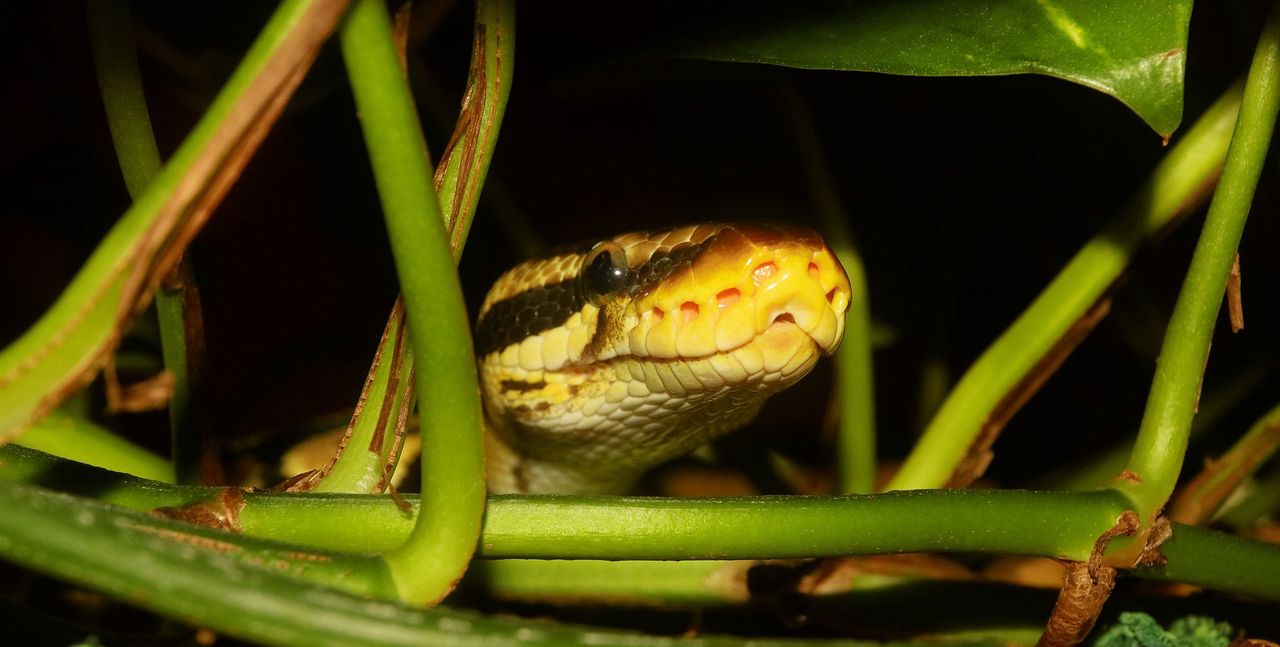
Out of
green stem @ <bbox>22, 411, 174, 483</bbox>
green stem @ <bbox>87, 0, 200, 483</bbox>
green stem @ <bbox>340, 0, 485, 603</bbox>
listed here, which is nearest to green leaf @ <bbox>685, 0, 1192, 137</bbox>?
green stem @ <bbox>340, 0, 485, 603</bbox>

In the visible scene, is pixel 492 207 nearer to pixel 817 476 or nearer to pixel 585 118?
pixel 585 118

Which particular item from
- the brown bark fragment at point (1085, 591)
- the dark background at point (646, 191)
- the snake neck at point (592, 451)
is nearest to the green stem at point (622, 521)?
the brown bark fragment at point (1085, 591)

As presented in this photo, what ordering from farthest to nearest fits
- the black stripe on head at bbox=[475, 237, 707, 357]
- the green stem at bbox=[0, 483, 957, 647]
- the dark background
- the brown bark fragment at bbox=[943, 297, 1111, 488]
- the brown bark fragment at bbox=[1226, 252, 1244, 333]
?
1. the dark background
2. the brown bark fragment at bbox=[943, 297, 1111, 488]
3. the black stripe on head at bbox=[475, 237, 707, 357]
4. the brown bark fragment at bbox=[1226, 252, 1244, 333]
5. the green stem at bbox=[0, 483, 957, 647]

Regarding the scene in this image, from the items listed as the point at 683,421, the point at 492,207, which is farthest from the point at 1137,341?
the point at 492,207

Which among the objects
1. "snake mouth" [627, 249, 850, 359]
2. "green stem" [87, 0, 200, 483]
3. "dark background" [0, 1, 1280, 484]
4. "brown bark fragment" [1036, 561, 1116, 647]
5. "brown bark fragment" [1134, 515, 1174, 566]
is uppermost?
"dark background" [0, 1, 1280, 484]

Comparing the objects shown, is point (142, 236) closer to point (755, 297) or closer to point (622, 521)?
point (622, 521)

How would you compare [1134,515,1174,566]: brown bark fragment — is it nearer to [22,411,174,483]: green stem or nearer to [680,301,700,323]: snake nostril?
[680,301,700,323]: snake nostril

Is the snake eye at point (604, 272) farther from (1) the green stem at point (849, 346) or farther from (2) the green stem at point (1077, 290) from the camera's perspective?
(2) the green stem at point (1077, 290)

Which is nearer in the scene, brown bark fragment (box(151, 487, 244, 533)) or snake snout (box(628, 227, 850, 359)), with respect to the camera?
brown bark fragment (box(151, 487, 244, 533))
